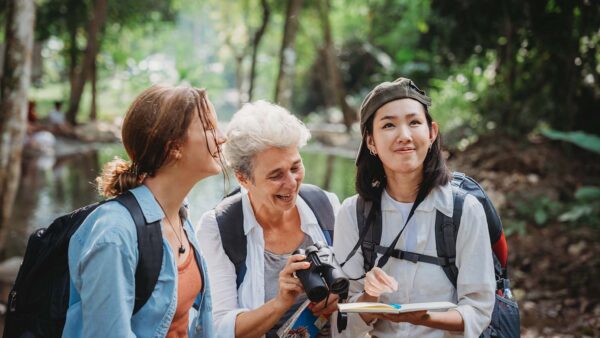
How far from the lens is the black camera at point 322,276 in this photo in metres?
2.24

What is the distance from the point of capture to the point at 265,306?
2.49 m

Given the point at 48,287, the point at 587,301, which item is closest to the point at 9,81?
the point at 48,287

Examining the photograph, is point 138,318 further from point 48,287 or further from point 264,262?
point 264,262

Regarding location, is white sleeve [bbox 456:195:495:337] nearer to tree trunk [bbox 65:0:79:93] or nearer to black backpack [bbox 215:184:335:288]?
black backpack [bbox 215:184:335:288]

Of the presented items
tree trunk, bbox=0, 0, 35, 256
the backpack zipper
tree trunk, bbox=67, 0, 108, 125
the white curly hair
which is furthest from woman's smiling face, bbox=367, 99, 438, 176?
tree trunk, bbox=67, 0, 108, 125

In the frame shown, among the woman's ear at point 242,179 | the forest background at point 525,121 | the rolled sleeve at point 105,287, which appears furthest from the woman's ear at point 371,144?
the forest background at point 525,121

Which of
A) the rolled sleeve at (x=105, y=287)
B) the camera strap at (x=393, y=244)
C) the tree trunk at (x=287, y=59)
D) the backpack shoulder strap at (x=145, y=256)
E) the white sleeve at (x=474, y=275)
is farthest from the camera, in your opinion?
the tree trunk at (x=287, y=59)

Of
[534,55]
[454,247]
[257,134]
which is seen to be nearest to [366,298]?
[454,247]

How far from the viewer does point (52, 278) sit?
184cm

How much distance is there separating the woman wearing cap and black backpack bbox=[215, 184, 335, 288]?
0.99ft

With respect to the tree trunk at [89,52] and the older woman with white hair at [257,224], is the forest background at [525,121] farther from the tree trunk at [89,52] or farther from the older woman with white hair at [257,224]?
the older woman with white hair at [257,224]

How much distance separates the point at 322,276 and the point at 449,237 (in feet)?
1.67

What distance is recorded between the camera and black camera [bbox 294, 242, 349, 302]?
2236 millimetres

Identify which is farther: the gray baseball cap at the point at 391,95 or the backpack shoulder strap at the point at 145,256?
the gray baseball cap at the point at 391,95
